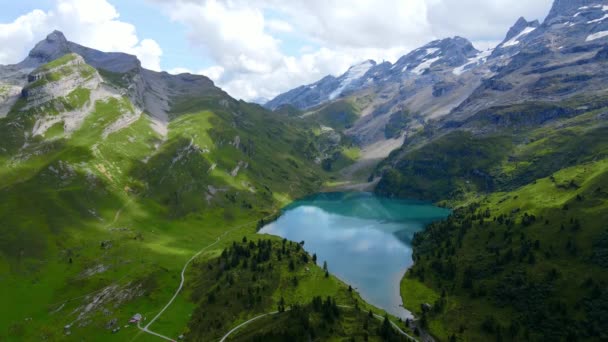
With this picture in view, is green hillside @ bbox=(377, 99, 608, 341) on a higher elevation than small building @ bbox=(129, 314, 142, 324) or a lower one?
higher

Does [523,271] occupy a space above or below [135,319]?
above

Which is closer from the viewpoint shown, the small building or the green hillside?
the green hillside

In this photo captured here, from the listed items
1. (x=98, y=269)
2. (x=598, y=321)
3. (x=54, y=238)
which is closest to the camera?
(x=598, y=321)

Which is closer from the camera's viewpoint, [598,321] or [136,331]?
[598,321]

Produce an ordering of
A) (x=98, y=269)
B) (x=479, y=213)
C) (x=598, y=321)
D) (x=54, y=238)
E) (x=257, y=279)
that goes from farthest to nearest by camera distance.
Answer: (x=479, y=213) → (x=54, y=238) → (x=98, y=269) → (x=257, y=279) → (x=598, y=321)

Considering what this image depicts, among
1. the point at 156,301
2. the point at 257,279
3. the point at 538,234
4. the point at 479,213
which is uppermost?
the point at 479,213

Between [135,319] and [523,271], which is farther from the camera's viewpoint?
[523,271]

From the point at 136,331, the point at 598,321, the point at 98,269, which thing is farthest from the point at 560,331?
the point at 98,269

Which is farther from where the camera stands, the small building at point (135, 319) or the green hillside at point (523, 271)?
the small building at point (135, 319)

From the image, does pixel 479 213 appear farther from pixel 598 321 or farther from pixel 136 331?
pixel 136 331

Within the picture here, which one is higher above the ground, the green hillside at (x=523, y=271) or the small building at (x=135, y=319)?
the green hillside at (x=523, y=271)

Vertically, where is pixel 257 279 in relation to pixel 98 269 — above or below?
above
